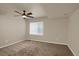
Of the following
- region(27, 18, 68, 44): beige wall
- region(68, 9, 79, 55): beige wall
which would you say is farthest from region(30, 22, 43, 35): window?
region(68, 9, 79, 55): beige wall

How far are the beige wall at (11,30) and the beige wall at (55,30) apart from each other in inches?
73.8

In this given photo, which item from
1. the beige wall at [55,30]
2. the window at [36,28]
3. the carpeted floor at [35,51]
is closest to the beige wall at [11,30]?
the carpeted floor at [35,51]

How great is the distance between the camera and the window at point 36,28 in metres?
7.21

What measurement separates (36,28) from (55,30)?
2065 mm

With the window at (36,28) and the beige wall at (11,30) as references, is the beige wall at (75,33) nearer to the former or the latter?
the window at (36,28)

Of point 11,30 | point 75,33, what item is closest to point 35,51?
point 75,33

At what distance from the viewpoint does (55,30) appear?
6.10m

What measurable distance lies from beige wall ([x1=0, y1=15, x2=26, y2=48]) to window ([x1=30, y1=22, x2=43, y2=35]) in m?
0.82

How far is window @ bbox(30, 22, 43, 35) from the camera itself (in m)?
7.21

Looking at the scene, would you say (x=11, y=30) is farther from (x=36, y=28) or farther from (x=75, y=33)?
(x=75, y=33)

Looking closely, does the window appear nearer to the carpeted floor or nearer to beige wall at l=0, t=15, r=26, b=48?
beige wall at l=0, t=15, r=26, b=48

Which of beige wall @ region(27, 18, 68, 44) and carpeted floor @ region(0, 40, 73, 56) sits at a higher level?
beige wall @ region(27, 18, 68, 44)

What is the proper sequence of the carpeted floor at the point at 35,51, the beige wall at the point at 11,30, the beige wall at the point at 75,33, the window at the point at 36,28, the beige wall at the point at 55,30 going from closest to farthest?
the beige wall at the point at 75,33 < the carpeted floor at the point at 35,51 < the beige wall at the point at 11,30 < the beige wall at the point at 55,30 < the window at the point at 36,28

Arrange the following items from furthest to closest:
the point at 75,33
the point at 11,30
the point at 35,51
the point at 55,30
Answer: the point at 55,30 < the point at 11,30 < the point at 35,51 < the point at 75,33
